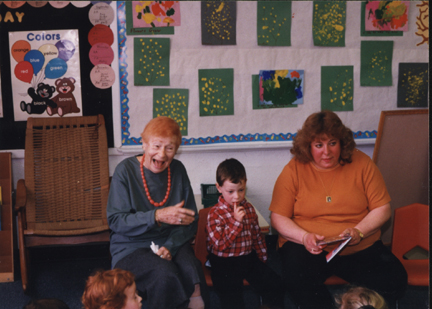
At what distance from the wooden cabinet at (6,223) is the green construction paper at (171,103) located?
1229 millimetres

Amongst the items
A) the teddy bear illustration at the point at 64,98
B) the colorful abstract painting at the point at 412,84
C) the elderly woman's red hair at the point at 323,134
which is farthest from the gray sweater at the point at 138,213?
the colorful abstract painting at the point at 412,84

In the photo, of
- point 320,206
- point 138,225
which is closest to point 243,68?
point 320,206

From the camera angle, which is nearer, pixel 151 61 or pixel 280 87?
pixel 151 61

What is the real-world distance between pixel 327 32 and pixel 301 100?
0.62m

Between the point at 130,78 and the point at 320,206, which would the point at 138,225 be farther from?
the point at 130,78

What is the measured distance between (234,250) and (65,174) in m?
1.60

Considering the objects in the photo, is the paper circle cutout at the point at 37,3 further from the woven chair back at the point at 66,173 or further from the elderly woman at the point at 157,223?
the elderly woman at the point at 157,223

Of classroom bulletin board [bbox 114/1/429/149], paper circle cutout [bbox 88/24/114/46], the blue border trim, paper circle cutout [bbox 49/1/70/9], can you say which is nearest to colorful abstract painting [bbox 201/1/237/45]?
classroom bulletin board [bbox 114/1/429/149]

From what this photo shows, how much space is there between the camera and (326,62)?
3.43 metres

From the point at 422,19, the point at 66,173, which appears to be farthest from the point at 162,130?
the point at 422,19

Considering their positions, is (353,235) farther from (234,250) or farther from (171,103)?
(171,103)

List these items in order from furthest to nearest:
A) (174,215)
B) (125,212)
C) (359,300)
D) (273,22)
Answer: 1. (273,22)
2. (125,212)
3. (174,215)
4. (359,300)

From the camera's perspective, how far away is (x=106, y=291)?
157 centimetres

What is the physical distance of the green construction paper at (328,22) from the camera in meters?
3.36
